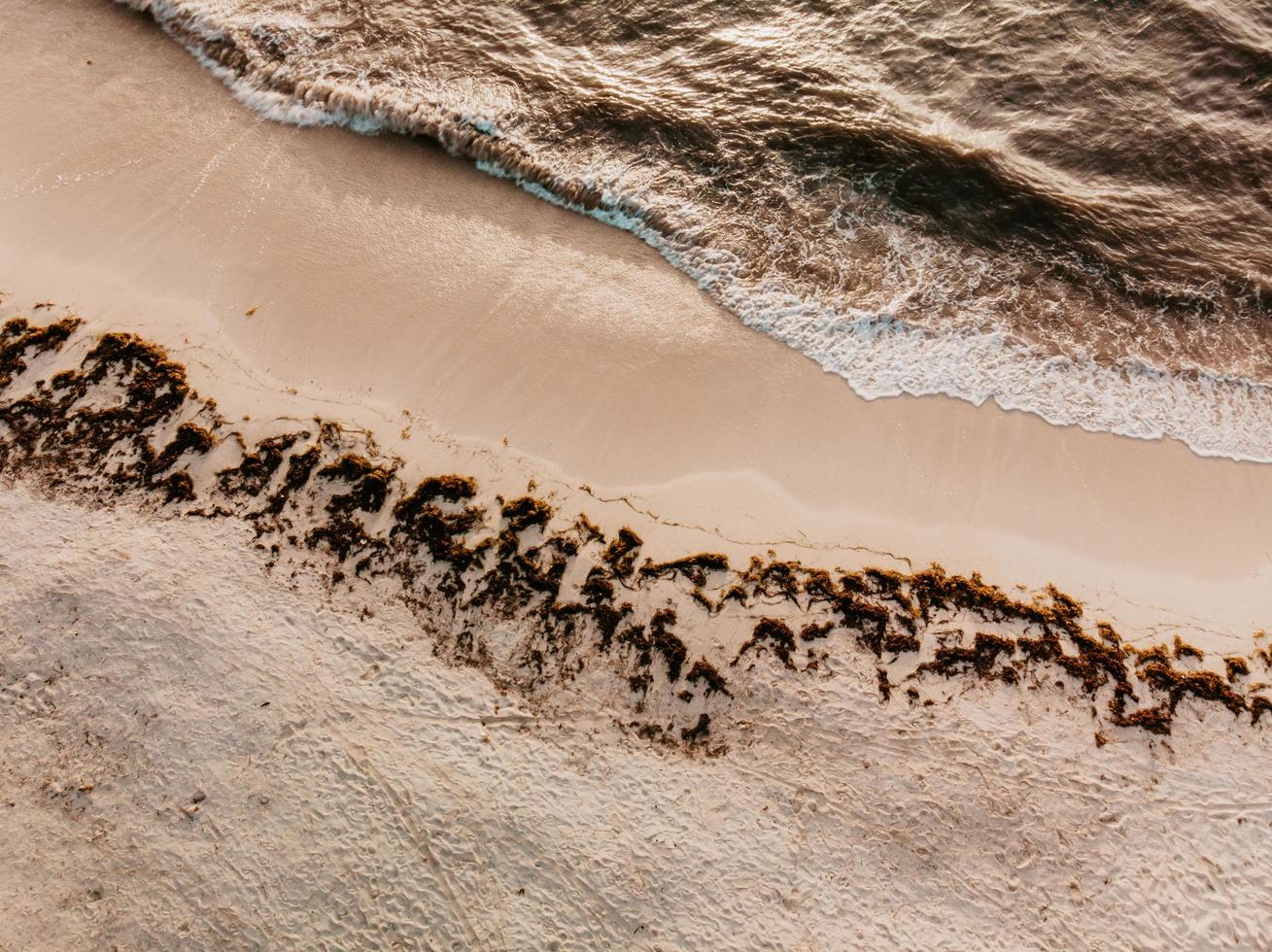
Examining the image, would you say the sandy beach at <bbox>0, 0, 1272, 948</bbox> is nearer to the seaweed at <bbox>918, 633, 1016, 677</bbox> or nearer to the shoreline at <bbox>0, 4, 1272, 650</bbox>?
the shoreline at <bbox>0, 4, 1272, 650</bbox>

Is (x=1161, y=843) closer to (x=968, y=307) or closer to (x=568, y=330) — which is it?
(x=968, y=307)

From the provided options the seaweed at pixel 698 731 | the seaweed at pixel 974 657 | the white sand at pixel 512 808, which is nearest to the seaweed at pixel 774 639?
the white sand at pixel 512 808

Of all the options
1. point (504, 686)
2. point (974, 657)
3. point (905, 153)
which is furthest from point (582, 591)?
point (905, 153)

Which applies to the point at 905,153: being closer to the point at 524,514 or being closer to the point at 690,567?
the point at 690,567

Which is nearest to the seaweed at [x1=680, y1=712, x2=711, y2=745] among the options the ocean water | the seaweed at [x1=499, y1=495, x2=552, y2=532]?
the seaweed at [x1=499, y1=495, x2=552, y2=532]

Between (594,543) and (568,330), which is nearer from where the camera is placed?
(594,543)

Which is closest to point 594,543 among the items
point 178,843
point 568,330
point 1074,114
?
point 568,330
